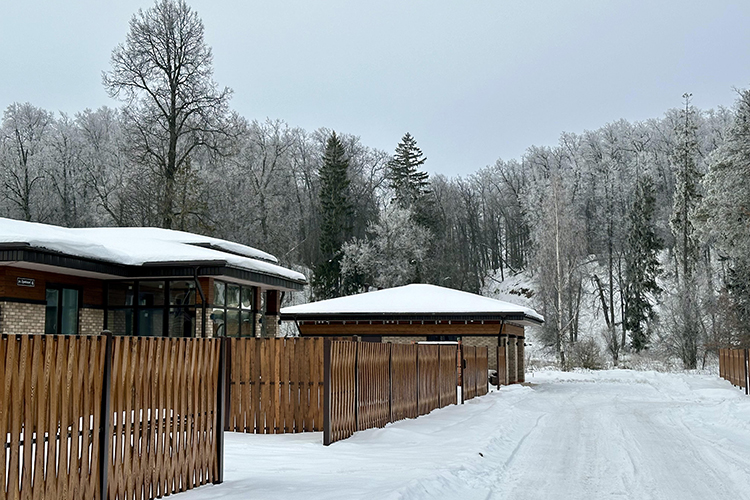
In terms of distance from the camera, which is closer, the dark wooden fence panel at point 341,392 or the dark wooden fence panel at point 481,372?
the dark wooden fence panel at point 341,392

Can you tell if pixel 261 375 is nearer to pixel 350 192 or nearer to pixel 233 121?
pixel 233 121

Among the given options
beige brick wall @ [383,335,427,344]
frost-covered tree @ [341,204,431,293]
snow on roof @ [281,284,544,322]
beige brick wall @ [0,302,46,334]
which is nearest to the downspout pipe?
beige brick wall @ [0,302,46,334]

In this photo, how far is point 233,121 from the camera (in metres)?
38.0

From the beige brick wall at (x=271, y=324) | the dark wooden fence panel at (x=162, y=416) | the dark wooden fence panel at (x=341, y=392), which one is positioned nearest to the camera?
the dark wooden fence panel at (x=162, y=416)

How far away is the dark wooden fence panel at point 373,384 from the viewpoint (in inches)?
511

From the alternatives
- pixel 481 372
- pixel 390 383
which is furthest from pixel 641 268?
pixel 390 383

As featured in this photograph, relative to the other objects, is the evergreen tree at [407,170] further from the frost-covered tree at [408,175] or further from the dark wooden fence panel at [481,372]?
the dark wooden fence panel at [481,372]

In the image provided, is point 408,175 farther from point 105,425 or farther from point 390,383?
point 105,425

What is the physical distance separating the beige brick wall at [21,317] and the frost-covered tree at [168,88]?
17268 millimetres

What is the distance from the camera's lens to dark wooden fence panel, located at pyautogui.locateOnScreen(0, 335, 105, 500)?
5.37m

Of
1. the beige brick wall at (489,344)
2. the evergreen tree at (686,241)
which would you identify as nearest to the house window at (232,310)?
the beige brick wall at (489,344)

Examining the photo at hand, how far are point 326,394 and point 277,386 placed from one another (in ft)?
5.34

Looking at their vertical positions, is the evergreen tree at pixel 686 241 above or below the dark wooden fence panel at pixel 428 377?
above

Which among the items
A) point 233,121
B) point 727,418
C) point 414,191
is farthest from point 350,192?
point 727,418
